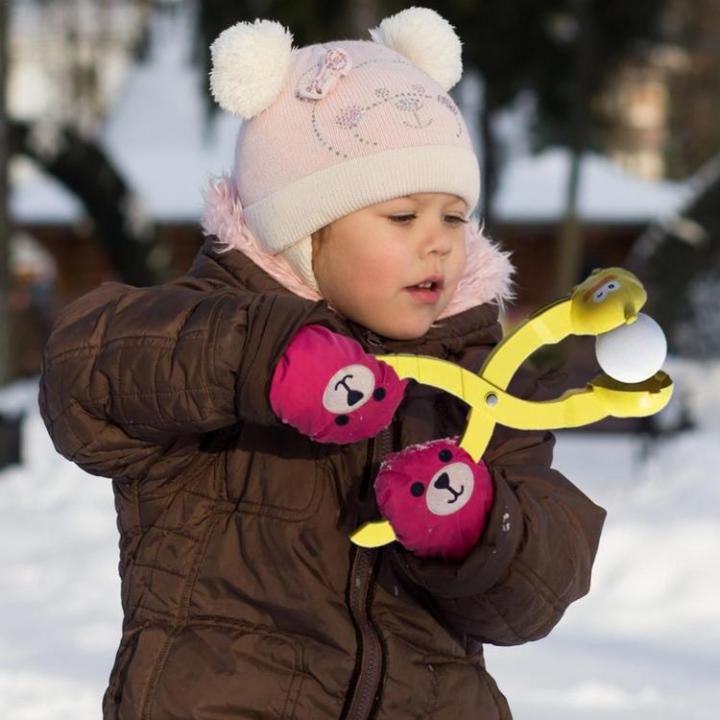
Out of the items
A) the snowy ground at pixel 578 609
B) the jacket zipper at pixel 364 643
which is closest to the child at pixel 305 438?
the jacket zipper at pixel 364 643

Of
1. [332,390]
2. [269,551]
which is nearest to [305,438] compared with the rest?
[269,551]

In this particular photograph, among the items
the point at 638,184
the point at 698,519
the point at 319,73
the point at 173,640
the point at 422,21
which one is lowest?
the point at 173,640

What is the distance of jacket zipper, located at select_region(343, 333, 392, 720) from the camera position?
89.0 inches

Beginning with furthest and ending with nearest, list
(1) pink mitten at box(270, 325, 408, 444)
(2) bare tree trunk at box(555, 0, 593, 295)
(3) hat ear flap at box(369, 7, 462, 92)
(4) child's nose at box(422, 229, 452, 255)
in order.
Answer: (2) bare tree trunk at box(555, 0, 593, 295) < (3) hat ear flap at box(369, 7, 462, 92) < (4) child's nose at box(422, 229, 452, 255) < (1) pink mitten at box(270, 325, 408, 444)

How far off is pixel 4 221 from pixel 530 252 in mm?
14202

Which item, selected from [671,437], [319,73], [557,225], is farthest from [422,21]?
[557,225]

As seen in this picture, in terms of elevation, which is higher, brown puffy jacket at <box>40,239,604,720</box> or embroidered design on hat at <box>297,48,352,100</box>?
embroidered design on hat at <box>297,48,352,100</box>

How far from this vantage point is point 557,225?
26469 mm

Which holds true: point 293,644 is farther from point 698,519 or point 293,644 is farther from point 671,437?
point 671,437

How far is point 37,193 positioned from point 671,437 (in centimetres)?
1925

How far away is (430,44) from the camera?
2.71m

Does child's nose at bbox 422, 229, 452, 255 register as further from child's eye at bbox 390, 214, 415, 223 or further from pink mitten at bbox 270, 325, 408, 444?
pink mitten at bbox 270, 325, 408, 444

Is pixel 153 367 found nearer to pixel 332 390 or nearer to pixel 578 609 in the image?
pixel 332 390

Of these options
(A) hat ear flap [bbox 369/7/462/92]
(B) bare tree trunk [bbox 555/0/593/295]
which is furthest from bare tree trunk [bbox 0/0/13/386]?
(A) hat ear flap [bbox 369/7/462/92]
